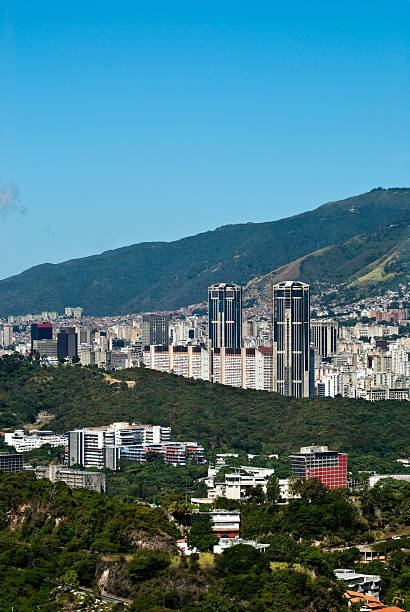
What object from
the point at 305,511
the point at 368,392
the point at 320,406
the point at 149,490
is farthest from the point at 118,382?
the point at 305,511

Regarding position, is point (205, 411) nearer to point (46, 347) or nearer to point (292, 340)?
point (292, 340)

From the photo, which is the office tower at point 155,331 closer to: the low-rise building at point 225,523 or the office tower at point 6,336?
the office tower at point 6,336

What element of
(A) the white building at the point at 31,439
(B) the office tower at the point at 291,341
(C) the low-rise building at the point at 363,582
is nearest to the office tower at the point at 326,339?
(B) the office tower at the point at 291,341

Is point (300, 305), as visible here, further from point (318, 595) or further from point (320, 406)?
point (318, 595)

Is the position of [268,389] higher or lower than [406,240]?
lower

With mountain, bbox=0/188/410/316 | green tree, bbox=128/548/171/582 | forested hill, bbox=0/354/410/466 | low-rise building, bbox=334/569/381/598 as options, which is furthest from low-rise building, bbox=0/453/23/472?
mountain, bbox=0/188/410/316

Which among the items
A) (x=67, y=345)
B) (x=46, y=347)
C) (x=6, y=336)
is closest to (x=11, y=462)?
(x=46, y=347)
